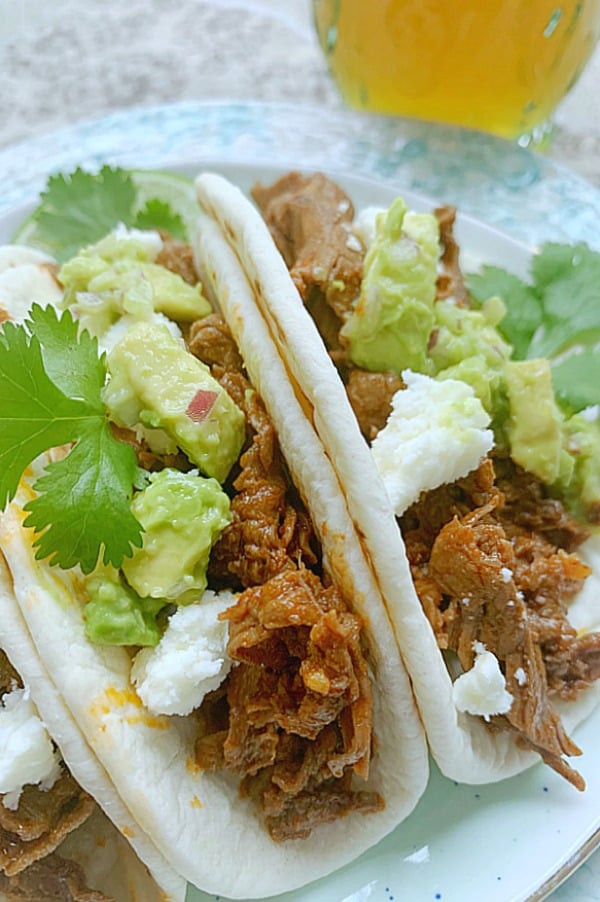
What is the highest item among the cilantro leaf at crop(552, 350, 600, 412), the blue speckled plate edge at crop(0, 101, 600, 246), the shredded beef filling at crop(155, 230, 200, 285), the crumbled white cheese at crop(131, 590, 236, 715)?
the shredded beef filling at crop(155, 230, 200, 285)

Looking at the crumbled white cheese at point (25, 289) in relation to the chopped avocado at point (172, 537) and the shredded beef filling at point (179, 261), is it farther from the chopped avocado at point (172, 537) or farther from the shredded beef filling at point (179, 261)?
the chopped avocado at point (172, 537)

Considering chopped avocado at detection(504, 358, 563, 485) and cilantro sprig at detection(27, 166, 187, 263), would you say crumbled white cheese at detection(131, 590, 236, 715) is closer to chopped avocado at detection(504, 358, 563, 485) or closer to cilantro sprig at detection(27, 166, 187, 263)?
chopped avocado at detection(504, 358, 563, 485)

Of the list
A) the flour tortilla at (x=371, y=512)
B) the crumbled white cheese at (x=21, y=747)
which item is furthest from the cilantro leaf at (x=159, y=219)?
the crumbled white cheese at (x=21, y=747)

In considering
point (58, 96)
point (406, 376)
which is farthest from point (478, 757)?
point (58, 96)

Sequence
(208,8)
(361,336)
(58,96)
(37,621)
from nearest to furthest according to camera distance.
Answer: (37,621) < (361,336) < (58,96) < (208,8)

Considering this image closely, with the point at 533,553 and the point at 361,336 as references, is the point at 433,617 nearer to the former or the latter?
the point at 533,553

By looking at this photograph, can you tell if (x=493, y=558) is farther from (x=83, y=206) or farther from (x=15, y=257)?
(x=83, y=206)

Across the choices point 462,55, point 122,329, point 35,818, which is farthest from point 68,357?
point 462,55

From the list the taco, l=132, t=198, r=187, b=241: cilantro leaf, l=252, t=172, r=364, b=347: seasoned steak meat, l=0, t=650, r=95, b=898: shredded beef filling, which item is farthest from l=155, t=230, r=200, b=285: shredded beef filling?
l=0, t=650, r=95, b=898: shredded beef filling
